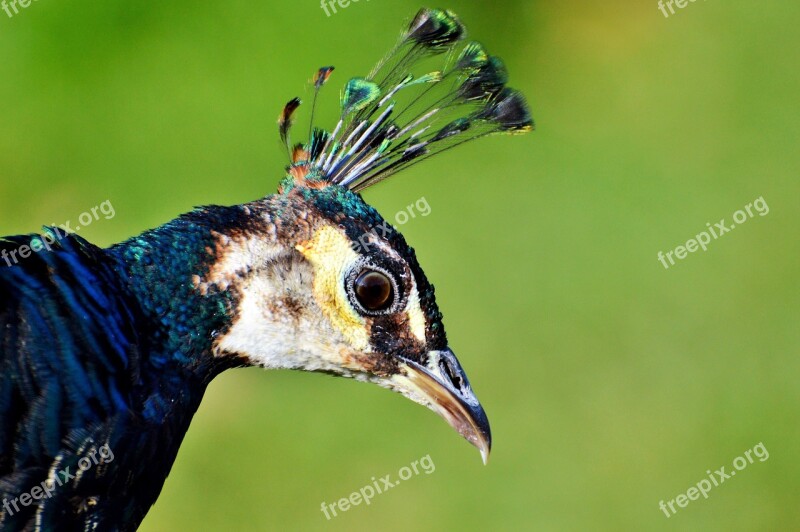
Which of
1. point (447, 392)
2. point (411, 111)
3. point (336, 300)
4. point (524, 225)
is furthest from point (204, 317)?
point (524, 225)

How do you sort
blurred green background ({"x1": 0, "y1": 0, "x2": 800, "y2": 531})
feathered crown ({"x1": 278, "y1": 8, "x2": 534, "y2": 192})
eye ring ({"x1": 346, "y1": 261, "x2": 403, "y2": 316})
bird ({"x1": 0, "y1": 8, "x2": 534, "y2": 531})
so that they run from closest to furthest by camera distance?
bird ({"x1": 0, "y1": 8, "x2": 534, "y2": 531}) → eye ring ({"x1": 346, "y1": 261, "x2": 403, "y2": 316}) → feathered crown ({"x1": 278, "y1": 8, "x2": 534, "y2": 192}) → blurred green background ({"x1": 0, "y1": 0, "x2": 800, "y2": 531})

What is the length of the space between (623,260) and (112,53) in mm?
2239

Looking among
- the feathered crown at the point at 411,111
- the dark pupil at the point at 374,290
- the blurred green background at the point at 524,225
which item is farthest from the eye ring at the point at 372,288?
the blurred green background at the point at 524,225

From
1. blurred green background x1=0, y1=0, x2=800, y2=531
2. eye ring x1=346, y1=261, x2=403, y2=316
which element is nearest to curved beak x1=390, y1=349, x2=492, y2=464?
eye ring x1=346, y1=261, x2=403, y2=316

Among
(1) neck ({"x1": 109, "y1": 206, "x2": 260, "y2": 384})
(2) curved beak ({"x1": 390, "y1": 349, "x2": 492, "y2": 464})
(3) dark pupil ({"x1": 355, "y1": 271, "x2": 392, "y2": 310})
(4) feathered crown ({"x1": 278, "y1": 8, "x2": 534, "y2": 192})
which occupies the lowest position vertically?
(2) curved beak ({"x1": 390, "y1": 349, "x2": 492, "y2": 464})

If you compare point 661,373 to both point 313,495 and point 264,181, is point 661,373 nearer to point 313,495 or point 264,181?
point 313,495

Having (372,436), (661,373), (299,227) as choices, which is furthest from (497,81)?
(661,373)

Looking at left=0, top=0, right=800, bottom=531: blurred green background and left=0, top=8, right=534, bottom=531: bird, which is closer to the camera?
left=0, top=8, right=534, bottom=531: bird

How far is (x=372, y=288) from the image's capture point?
1.79m

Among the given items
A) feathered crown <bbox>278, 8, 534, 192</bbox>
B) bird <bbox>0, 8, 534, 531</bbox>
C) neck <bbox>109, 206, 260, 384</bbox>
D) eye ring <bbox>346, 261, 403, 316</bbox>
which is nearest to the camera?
bird <bbox>0, 8, 534, 531</bbox>

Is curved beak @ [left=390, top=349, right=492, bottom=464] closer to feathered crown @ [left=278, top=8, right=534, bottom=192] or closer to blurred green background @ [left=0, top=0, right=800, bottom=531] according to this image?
feathered crown @ [left=278, top=8, right=534, bottom=192]

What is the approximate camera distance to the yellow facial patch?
5.87ft

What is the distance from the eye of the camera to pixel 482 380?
4062mm

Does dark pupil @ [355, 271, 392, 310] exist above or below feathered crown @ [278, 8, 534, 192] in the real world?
below
